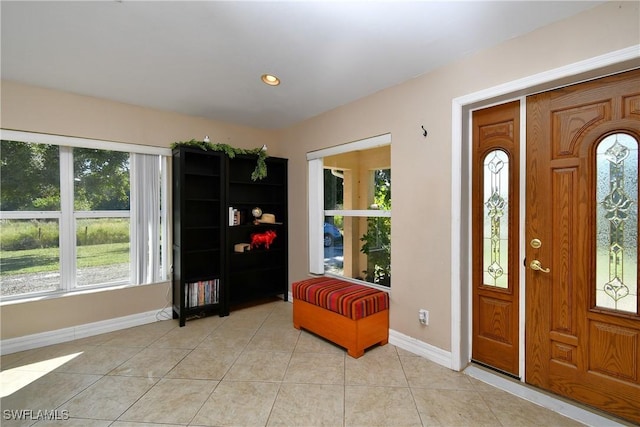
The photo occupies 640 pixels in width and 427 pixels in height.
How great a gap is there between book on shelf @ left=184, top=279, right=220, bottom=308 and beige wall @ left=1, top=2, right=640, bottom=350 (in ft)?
1.41

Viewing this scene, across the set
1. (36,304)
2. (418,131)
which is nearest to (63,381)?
(36,304)

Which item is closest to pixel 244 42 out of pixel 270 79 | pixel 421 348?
pixel 270 79

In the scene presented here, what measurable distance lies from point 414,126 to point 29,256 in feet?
12.7

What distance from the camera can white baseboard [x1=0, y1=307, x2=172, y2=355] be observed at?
2541 mm

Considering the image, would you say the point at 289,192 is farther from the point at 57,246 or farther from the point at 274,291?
the point at 57,246

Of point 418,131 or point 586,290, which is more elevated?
point 418,131

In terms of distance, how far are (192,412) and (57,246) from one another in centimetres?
234

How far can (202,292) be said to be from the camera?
3301mm

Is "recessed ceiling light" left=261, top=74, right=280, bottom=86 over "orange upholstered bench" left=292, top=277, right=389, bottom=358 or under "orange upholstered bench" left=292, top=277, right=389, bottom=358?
over

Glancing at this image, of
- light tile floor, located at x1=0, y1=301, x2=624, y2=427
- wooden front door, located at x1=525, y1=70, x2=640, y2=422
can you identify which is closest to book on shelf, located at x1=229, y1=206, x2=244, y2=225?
light tile floor, located at x1=0, y1=301, x2=624, y2=427

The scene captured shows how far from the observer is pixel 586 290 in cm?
179

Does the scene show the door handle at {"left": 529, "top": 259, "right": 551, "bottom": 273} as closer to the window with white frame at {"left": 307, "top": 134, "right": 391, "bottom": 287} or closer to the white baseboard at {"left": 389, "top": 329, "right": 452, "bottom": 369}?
the white baseboard at {"left": 389, "top": 329, "right": 452, "bottom": 369}

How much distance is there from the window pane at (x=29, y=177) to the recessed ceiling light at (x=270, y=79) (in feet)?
7.39

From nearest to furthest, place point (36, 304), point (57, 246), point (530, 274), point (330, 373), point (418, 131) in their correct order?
point (530, 274), point (330, 373), point (418, 131), point (36, 304), point (57, 246)
